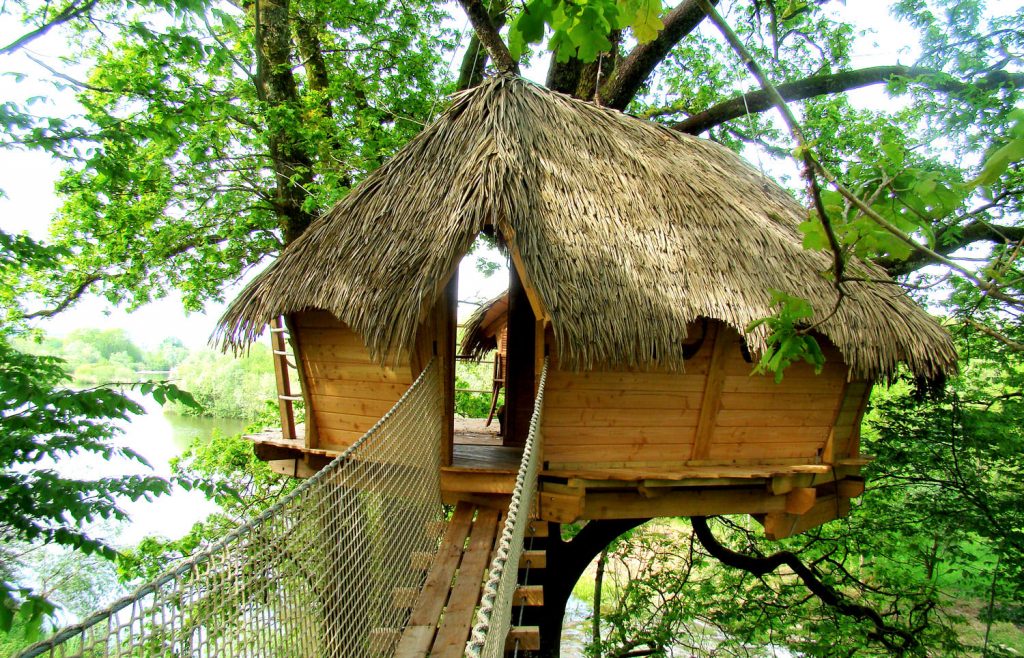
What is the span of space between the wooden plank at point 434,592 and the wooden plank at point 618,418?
85cm

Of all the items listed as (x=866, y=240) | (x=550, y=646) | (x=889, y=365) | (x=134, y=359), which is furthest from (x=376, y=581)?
(x=134, y=359)

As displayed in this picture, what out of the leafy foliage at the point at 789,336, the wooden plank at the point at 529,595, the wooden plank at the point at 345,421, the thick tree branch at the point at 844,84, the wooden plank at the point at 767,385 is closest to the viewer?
the leafy foliage at the point at 789,336

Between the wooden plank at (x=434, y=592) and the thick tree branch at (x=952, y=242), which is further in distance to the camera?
the thick tree branch at (x=952, y=242)

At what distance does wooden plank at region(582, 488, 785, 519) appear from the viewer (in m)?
4.55

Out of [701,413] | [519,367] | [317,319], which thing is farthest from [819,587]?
[317,319]

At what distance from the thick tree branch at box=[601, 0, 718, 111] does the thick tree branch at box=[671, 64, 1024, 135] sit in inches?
33.0

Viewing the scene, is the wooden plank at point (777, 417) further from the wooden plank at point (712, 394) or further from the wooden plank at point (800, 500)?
the wooden plank at point (800, 500)

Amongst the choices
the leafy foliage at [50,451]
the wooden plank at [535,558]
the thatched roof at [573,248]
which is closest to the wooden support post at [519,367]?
the thatched roof at [573,248]

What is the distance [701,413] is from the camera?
15.4 ft

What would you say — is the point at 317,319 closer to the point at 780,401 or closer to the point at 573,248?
the point at 573,248

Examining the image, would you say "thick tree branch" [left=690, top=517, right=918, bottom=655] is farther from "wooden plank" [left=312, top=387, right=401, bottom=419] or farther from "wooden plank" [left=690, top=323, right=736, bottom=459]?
"wooden plank" [left=312, top=387, right=401, bottom=419]

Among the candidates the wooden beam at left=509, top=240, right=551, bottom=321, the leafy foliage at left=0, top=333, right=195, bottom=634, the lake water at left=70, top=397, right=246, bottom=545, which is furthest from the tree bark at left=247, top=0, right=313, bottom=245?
the leafy foliage at left=0, top=333, right=195, bottom=634

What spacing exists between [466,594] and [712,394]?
2.40 meters

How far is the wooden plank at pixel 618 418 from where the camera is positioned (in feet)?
14.4
